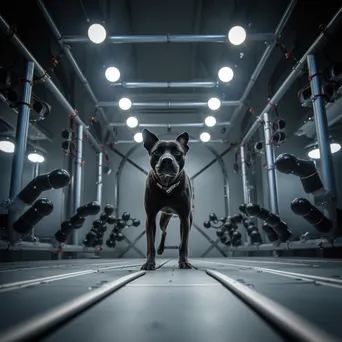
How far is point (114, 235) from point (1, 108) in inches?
146

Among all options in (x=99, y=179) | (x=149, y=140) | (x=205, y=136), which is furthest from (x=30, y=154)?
(x=205, y=136)

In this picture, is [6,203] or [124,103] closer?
[6,203]

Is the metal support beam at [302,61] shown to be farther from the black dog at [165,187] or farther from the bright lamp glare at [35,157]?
the bright lamp glare at [35,157]

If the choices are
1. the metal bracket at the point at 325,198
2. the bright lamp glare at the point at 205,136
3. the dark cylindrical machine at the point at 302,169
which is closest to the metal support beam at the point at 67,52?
the bright lamp glare at the point at 205,136

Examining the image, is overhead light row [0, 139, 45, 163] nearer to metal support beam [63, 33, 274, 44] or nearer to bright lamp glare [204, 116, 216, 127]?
metal support beam [63, 33, 274, 44]

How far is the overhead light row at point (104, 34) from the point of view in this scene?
388cm

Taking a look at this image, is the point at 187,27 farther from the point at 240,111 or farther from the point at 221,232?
the point at 221,232

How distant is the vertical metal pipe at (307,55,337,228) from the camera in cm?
269

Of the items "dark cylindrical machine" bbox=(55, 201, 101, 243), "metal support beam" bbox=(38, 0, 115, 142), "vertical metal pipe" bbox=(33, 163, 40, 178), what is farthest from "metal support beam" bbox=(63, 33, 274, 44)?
"dark cylindrical machine" bbox=(55, 201, 101, 243)

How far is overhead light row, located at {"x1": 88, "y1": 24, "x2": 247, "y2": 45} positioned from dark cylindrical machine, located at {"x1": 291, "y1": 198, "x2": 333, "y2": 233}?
7.63ft

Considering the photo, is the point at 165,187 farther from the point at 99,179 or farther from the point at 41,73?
the point at 99,179

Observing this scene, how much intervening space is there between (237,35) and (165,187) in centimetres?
277

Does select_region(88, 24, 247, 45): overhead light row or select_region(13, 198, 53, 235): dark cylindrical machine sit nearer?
select_region(13, 198, 53, 235): dark cylindrical machine

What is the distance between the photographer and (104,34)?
392 cm
